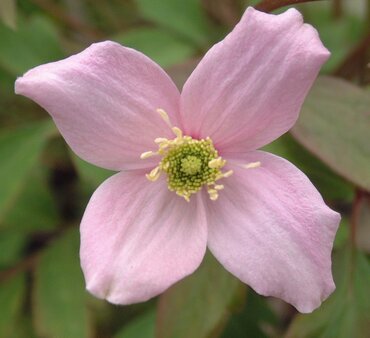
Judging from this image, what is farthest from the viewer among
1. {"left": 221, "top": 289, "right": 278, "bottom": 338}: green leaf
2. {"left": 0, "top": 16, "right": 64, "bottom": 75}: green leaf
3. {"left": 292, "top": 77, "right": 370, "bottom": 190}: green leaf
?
{"left": 0, "top": 16, "right": 64, "bottom": 75}: green leaf

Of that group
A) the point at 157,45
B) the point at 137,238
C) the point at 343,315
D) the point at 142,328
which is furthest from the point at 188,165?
the point at 157,45

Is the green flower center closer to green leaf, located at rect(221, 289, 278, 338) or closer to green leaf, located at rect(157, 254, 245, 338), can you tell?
green leaf, located at rect(157, 254, 245, 338)

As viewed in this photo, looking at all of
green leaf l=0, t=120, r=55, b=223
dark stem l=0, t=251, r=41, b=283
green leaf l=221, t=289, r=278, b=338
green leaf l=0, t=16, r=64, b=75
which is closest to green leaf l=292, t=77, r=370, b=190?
green leaf l=221, t=289, r=278, b=338

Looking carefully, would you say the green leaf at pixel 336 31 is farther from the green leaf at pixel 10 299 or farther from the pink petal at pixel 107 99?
the green leaf at pixel 10 299

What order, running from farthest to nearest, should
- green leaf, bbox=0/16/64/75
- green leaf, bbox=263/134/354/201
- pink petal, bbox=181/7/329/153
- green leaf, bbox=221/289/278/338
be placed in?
green leaf, bbox=0/16/64/75, green leaf, bbox=221/289/278/338, green leaf, bbox=263/134/354/201, pink petal, bbox=181/7/329/153

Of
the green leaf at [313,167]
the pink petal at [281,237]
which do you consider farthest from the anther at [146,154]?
the green leaf at [313,167]

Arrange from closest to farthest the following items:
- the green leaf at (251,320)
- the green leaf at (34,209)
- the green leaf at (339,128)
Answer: the green leaf at (339,128) → the green leaf at (251,320) → the green leaf at (34,209)
